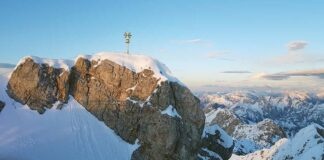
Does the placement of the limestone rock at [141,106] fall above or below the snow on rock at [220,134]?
above

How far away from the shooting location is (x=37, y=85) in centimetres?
10906

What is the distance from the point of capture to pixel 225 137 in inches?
5261

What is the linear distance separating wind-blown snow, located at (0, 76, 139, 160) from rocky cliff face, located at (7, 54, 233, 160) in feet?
6.26

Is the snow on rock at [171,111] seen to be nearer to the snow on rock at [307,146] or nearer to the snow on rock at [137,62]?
the snow on rock at [137,62]

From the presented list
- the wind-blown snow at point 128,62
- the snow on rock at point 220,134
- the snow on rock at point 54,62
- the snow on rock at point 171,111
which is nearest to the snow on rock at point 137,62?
the wind-blown snow at point 128,62

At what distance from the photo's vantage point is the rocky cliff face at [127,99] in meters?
105

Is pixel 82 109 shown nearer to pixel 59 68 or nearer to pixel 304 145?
pixel 59 68

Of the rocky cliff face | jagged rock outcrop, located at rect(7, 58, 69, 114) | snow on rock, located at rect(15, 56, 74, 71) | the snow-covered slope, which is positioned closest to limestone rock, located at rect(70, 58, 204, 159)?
the rocky cliff face

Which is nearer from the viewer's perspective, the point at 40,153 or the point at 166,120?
the point at 40,153

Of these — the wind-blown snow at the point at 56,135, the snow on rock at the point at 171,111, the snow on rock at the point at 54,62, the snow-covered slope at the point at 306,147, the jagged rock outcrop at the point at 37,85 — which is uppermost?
the snow on rock at the point at 54,62

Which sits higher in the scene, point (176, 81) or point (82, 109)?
point (176, 81)

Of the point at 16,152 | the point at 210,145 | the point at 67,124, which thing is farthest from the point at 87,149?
the point at 210,145

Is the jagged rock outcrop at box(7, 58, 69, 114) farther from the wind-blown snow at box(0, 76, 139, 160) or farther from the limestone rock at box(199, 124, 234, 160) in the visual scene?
the limestone rock at box(199, 124, 234, 160)

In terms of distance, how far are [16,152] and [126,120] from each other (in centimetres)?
2581
